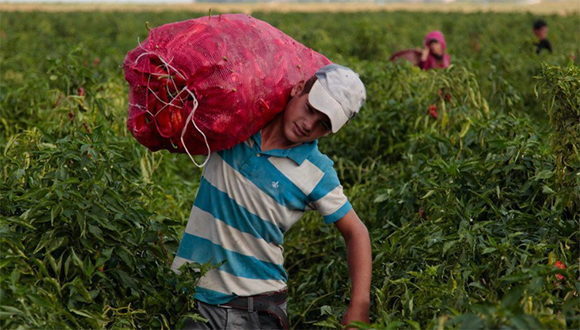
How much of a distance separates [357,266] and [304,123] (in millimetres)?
525

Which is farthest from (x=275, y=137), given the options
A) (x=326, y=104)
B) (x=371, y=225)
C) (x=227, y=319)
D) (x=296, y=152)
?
(x=371, y=225)

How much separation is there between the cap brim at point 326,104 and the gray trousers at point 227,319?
2.34ft

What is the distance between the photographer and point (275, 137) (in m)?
2.77

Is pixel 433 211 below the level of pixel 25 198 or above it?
below

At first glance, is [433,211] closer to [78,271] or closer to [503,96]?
[78,271]

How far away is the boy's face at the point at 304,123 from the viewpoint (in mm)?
2639

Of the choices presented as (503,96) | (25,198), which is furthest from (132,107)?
(503,96)

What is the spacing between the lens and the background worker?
2.66 m

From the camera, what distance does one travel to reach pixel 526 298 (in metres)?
2.06

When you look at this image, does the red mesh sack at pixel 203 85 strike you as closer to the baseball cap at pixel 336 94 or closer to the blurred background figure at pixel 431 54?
the baseball cap at pixel 336 94

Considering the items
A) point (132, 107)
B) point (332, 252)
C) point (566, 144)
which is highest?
point (132, 107)

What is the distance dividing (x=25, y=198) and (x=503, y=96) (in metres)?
3.86

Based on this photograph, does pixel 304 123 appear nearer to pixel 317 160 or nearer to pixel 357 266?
pixel 317 160

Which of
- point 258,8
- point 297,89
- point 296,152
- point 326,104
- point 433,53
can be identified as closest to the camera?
point 326,104
